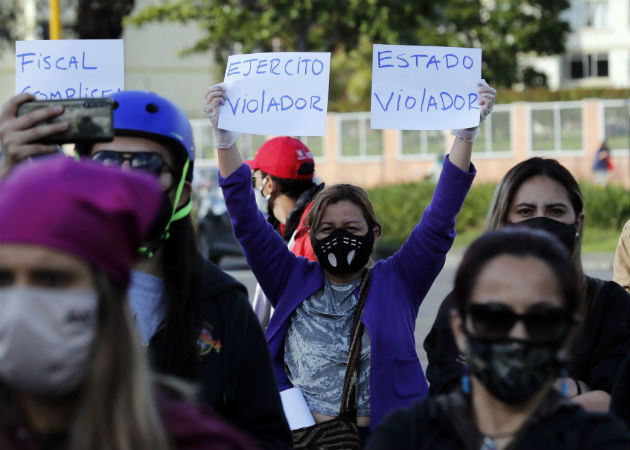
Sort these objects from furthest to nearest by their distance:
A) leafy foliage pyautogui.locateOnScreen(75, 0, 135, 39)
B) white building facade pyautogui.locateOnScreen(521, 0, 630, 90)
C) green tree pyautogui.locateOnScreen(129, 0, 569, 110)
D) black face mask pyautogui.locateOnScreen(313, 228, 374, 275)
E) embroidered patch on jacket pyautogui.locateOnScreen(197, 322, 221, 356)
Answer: white building facade pyautogui.locateOnScreen(521, 0, 630, 90) < leafy foliage pyautogui.locateOnScreen(75, 0, 135, 39) < green tree pyautogui.locateOnScreen(129, 0, 569, 110) < black face mask pyautogui.locateOnScreen(313, 228, 374, 275) < embroidered patch on jacket pyautogui.locateOnScreen(197, 322, 221, 356)

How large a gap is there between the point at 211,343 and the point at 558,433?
2.82ft

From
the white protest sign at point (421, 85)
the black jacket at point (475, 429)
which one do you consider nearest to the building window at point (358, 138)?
the white protest sign at point (421, 85)

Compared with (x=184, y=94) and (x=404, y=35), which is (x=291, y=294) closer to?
(x=404, y=35)

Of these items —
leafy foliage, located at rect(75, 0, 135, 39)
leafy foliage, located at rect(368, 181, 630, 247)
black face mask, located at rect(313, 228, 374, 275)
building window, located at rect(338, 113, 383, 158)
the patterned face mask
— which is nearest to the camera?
the patterned face mask

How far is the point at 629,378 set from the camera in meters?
2.87

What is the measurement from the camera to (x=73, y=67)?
4512 mm

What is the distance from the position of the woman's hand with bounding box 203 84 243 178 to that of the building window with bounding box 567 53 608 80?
64121 millimetres

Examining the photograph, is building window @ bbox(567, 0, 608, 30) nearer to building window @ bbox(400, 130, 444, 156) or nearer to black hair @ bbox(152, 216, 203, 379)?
building window @ bbox(400, 130, 444, 156)

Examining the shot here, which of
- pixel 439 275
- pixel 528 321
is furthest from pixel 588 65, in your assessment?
pixel 528 321

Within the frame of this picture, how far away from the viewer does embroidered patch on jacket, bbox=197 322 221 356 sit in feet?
9.07

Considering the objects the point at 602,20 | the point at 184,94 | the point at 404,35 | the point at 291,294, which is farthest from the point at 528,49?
the point at 291,294

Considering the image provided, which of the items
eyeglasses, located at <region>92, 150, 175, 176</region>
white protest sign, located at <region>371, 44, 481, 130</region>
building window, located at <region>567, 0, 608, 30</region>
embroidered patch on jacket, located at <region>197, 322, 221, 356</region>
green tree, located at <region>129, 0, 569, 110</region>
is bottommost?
embroidered patch on jacket, located at <region>197, 322, 221, 356</region>

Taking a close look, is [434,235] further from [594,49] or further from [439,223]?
[594,49]

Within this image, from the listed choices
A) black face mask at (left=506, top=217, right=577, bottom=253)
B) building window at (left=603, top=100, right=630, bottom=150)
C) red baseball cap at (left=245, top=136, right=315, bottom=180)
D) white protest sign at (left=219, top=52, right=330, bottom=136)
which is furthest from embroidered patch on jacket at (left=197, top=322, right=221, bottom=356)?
building window at (left=603, top=100, right=630, bottom=150)
